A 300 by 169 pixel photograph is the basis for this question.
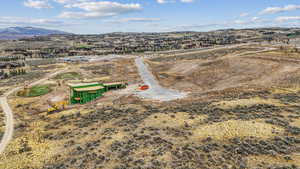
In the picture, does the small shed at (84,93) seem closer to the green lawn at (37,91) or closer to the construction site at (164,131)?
the construction site at (164,131)

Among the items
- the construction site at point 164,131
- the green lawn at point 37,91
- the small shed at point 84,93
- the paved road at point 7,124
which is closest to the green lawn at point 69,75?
the green lawn at point 37,91

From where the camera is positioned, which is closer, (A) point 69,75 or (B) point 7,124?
(B) point 7,124

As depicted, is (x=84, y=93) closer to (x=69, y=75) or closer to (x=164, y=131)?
(x=164, y=131)

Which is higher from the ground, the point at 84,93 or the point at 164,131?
the point at 84,93

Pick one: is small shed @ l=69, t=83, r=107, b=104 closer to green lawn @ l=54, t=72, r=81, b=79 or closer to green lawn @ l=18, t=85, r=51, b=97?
green lawn @ l=18, t=85, r=51, b=97

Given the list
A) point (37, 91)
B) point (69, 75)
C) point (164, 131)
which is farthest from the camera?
point (69, 75)

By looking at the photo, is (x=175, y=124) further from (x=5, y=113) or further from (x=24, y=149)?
(x=5, y=113)

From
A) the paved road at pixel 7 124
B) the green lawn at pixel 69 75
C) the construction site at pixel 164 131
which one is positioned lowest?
the paved road at pixel 7 124

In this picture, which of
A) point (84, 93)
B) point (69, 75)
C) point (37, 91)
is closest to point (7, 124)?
point (84, 93)

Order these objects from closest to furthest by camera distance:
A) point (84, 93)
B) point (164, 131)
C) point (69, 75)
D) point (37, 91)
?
1. point (164, 131)
2. point (84, 93)
3. point (37, 91)
4. point (69, 75)
